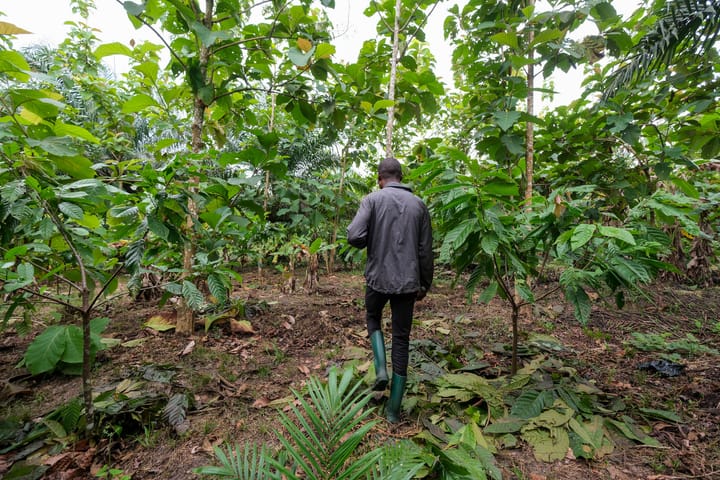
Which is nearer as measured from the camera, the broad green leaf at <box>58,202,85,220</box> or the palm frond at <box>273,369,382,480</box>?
the palm frond at <box>273,369,382,480</box>

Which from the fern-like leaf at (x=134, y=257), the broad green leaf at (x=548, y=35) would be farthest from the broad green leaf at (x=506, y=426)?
the broad green leaf at (x=548, y=35)

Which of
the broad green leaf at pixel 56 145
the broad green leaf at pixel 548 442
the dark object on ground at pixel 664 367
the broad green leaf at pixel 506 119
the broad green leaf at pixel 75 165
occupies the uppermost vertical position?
the broad green leaf at pixel 506 119

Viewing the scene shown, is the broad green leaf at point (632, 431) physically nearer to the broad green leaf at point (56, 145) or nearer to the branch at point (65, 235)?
the branch at point (65, 235)

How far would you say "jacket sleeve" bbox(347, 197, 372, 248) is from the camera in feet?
7.38

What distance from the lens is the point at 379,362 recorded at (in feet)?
7.53

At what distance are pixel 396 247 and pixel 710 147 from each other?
111 inches

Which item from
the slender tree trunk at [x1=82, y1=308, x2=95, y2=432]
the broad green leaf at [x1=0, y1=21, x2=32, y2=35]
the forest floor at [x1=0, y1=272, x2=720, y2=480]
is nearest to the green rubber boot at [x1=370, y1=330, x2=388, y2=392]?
the forest floor at [x1=0, y1=272, x2=720, y2=480]

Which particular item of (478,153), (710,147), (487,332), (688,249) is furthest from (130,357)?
(688,249)

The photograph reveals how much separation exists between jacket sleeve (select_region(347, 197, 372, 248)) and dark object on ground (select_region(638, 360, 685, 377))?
271 cm

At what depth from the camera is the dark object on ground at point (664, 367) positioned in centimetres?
264

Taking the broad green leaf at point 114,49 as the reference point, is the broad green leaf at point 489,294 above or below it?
below

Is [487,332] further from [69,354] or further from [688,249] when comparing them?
[688,249]

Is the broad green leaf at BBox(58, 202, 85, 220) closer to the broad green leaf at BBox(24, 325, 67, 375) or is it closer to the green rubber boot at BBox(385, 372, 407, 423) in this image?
the broad green leaf at BBox(24, 325, 67, 375)

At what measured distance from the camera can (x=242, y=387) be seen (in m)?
2.40
